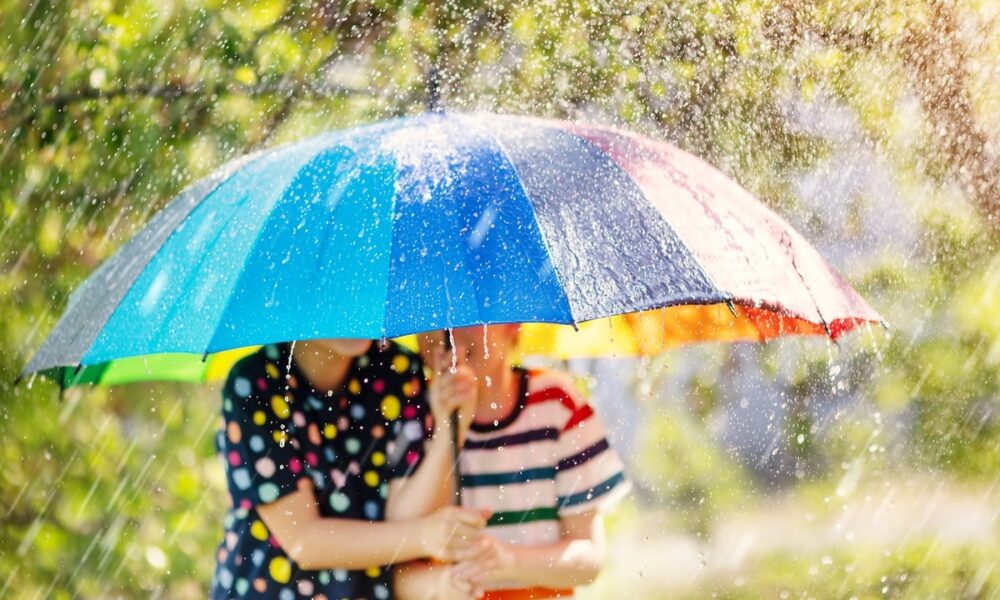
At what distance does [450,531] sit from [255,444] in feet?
Result: 1.32

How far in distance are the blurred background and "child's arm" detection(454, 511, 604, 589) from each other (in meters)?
2.08

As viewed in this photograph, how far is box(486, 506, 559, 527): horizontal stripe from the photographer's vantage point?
8.48 feet

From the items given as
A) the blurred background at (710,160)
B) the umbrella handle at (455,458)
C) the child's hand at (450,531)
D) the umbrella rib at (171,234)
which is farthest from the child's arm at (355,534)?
the blurred background at (710,160)

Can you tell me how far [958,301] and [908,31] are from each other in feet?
4.46

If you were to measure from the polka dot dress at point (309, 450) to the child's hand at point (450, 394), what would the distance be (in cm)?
13

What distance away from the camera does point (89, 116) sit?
450cm

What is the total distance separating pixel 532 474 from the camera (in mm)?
2602

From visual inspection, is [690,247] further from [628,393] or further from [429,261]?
[628,393]

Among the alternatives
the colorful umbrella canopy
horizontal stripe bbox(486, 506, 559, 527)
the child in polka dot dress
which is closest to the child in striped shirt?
horizontal stripe bbox(486, 506, 559, 527)

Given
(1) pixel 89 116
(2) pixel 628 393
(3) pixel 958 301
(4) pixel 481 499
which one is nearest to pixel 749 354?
(2) pixel 628 393

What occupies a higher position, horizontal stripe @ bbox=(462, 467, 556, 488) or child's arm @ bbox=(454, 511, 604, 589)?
horizontal stripe @ bbox=(462, 467, 556, 488)

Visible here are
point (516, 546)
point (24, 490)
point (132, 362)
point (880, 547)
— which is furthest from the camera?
point (880, 547)

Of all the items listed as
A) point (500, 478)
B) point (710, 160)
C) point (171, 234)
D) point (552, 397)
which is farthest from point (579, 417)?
point (710, 160)

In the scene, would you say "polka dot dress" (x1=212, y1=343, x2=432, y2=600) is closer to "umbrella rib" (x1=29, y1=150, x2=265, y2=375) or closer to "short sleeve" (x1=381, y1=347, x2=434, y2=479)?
"short sleeve" (x1=381, y1=347, x2=434, y2=479)
